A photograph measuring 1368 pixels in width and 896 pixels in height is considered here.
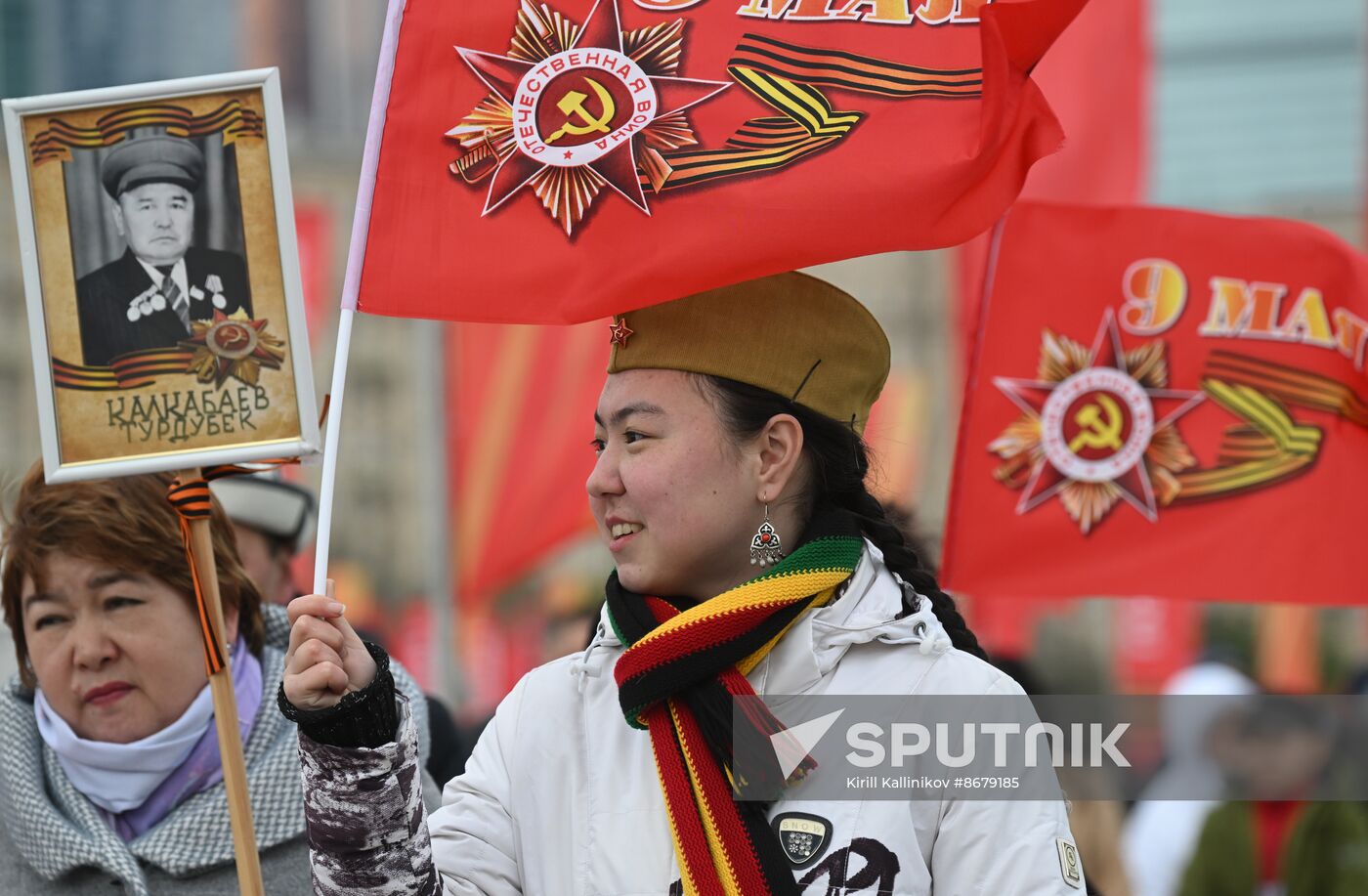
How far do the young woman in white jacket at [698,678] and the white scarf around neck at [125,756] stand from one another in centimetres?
77

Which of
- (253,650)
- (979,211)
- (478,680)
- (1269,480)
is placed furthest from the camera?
(478,680)

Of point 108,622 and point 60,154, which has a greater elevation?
point 60,154

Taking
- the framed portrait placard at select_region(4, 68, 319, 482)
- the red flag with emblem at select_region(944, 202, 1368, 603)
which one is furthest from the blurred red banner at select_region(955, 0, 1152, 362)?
the framed portrait placard at select_region(4, 68, 319, 482)

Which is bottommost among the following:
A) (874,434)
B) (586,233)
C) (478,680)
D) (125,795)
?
(478,680)

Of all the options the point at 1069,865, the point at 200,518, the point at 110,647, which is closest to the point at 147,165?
the point at 200,518

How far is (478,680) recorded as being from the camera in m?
35.2

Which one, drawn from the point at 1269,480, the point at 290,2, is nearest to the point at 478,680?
the point at 290,2

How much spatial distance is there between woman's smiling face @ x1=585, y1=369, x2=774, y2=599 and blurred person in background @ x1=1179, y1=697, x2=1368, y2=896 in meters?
4.02

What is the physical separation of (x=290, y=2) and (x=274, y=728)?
54.3 metres

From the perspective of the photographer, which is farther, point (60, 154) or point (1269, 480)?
point (1269, 480)

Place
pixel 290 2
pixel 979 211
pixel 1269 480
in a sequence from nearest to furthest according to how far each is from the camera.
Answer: pixel 979 211 → pixel 1269 480 → pixel 290 2

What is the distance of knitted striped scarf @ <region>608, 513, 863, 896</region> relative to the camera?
9.31ft

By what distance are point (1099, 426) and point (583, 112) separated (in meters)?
2.35

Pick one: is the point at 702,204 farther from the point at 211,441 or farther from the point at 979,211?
the point at 211,441
